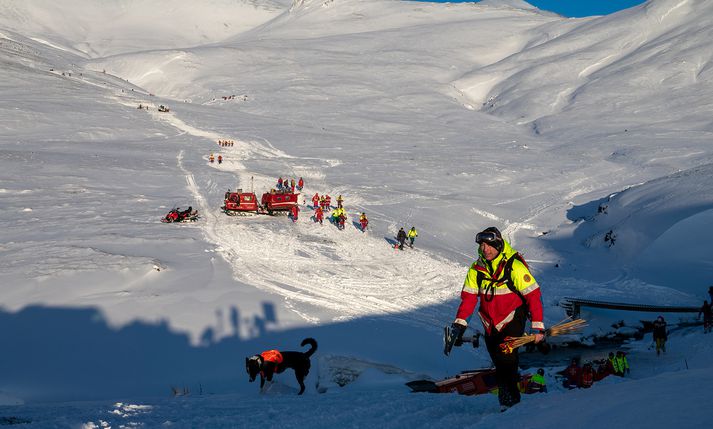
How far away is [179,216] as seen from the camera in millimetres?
25812

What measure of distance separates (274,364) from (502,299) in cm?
548

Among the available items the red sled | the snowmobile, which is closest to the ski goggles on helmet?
the red sled

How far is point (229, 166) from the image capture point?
41.4 metres

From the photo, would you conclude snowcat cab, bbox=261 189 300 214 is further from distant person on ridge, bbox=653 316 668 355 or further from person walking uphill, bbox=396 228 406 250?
distant person on ridge, bbox=653 316 668 355

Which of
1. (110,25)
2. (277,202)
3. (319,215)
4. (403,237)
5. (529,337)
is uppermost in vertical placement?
(110,25)

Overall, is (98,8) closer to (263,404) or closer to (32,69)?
(32,69)

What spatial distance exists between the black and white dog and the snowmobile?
1639cm

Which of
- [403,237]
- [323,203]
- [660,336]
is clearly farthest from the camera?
[323,203]

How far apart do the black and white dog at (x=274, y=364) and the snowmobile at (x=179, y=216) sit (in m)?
16.4

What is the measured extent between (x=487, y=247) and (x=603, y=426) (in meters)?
1.88

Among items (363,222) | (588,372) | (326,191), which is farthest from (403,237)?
(588,372)

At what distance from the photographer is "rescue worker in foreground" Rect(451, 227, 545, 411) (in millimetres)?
5695

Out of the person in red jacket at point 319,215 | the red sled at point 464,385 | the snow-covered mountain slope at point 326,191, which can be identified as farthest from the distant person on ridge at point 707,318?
the person in red jacket at point 319,215

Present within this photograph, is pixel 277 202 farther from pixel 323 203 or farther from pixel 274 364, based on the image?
pixel 274 364
